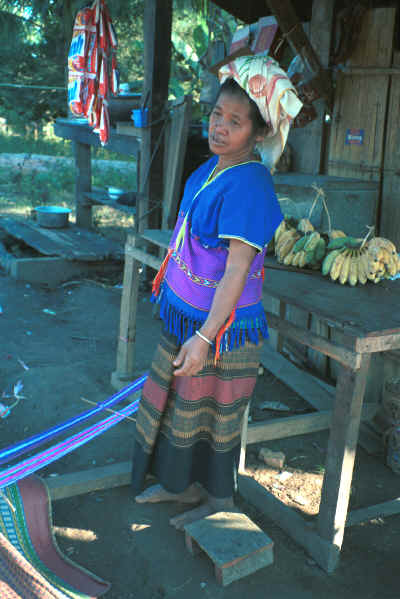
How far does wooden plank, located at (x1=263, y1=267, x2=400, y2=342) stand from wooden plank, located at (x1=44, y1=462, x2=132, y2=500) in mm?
1276

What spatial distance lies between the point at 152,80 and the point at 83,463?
403cm

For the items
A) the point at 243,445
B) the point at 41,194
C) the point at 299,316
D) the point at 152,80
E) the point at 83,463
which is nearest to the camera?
the point at 243,445

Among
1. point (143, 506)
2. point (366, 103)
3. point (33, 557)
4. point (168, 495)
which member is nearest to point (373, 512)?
point (168, 495)

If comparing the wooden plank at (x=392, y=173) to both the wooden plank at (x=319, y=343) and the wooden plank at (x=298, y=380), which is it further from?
the wooden plank at (x=319, y=343)

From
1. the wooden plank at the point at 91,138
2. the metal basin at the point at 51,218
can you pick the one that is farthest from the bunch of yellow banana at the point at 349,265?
the metal basin at the point at 51,218

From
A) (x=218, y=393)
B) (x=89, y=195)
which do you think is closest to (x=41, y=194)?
(x=89, y=195)

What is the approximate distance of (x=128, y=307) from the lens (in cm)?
400

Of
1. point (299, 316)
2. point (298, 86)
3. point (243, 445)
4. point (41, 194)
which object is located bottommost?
point (243, 445)

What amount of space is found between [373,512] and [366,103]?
8.51 feet

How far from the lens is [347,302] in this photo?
2.52m

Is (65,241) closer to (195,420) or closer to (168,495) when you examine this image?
(168,495)

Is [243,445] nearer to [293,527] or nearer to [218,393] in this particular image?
[293,527]

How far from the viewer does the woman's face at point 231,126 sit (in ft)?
6.84

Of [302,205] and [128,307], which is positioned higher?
[302,205]
